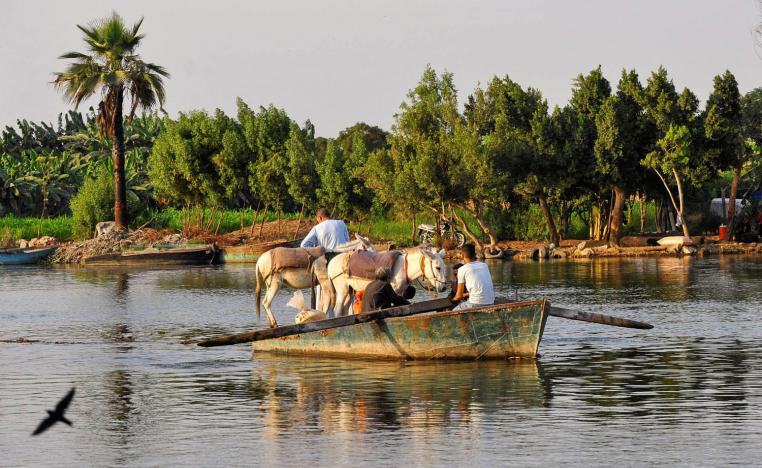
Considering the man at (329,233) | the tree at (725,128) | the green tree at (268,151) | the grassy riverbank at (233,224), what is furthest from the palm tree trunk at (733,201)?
the man at (329,233)

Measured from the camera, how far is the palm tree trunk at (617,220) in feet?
170

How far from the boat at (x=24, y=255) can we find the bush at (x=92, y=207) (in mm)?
3630

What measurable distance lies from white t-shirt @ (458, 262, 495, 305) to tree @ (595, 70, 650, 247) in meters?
33.3

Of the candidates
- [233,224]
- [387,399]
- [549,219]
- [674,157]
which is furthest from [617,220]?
[387,399]

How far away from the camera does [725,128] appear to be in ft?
162

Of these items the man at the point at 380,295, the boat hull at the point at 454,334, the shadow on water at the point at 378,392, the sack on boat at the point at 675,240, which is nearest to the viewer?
the shadow on water at the point at 378,392

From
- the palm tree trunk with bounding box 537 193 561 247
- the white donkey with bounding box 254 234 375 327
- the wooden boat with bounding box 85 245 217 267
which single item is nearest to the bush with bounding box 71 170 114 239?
the wooden boat with bounding box 85 245 217 267

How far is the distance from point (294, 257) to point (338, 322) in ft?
8.53

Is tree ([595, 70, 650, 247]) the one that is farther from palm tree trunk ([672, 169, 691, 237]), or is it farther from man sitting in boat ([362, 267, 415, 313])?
man sitting in boat ([362, 267, 415, 313])

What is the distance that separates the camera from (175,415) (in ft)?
45.3

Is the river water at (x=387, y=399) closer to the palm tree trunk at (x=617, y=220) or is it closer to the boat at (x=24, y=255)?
the palm tree trunk at (x=617, y=220)

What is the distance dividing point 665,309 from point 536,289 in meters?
7.13

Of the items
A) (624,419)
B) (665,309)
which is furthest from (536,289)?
(624,419)

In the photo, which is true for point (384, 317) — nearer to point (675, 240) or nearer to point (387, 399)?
point (387, 399)
